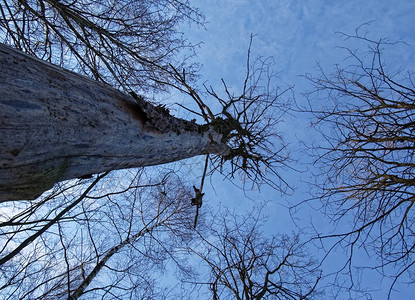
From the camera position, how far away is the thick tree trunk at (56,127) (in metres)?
0.92

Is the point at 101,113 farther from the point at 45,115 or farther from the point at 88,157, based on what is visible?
the point at 45,115

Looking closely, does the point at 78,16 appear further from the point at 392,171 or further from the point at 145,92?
the point at 392,171

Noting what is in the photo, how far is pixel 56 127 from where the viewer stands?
1063 mm

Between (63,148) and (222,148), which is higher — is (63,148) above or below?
below

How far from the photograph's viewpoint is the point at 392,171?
2805 mm

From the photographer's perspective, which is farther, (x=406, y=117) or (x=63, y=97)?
(x=406, y=117)

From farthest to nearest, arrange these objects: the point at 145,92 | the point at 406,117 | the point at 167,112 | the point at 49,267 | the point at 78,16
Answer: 1. the point at 145,92
2. the point at 49,267
3. the point at 78,16
4. the point at 406,117
5. the point at 167,112

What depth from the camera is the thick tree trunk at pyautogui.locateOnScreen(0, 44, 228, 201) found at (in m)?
0.92

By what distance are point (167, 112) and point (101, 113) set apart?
0.85 m

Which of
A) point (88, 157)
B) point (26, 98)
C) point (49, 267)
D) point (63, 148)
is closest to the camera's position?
point (26, 98)

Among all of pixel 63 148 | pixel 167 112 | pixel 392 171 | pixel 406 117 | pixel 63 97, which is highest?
pixel 406 117

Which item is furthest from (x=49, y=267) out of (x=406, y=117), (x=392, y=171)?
(x=406, y=117)

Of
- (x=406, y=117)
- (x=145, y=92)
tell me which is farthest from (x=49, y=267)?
(x=406, y=117)

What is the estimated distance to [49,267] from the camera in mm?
3990
